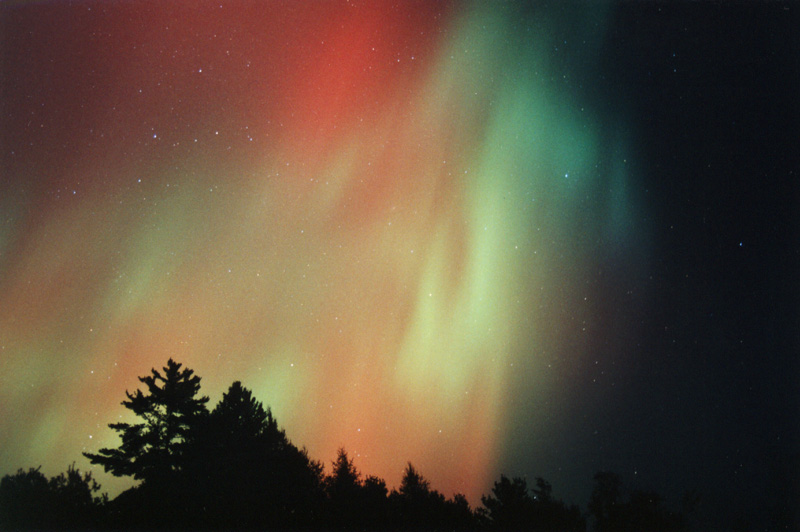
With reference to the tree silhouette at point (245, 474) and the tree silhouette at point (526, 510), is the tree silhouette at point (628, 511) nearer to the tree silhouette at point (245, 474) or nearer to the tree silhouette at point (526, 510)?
the tree silhouette at point (526, 510)

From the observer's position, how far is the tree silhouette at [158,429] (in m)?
15.7

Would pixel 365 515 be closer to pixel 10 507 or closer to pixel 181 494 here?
pixel 181 494

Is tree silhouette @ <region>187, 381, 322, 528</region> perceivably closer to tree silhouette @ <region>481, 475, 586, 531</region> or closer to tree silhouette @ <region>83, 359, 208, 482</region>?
tree silhouette @ <region>83, 359, 208, 482</region>

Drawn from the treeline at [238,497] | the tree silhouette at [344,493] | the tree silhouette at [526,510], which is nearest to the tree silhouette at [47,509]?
the treeline at [238,497]

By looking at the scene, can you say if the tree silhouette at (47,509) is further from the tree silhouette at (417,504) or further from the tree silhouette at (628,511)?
the tree silhouette at (628,511)

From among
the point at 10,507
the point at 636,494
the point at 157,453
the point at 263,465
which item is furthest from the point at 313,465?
the point at 636,494

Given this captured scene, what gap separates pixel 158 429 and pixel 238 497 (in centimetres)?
380

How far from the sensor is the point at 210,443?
16500mm

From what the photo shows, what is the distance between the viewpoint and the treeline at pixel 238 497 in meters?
14.7

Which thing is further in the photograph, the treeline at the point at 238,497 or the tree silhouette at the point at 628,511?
the tree silhouette at the point at 628,511

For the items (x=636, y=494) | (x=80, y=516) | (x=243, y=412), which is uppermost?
(x=243, y=412)

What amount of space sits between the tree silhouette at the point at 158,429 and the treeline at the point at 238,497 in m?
0.03

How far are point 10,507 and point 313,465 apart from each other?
37.4ft

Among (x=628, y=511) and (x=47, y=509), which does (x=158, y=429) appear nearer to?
(x=47, y=509)
